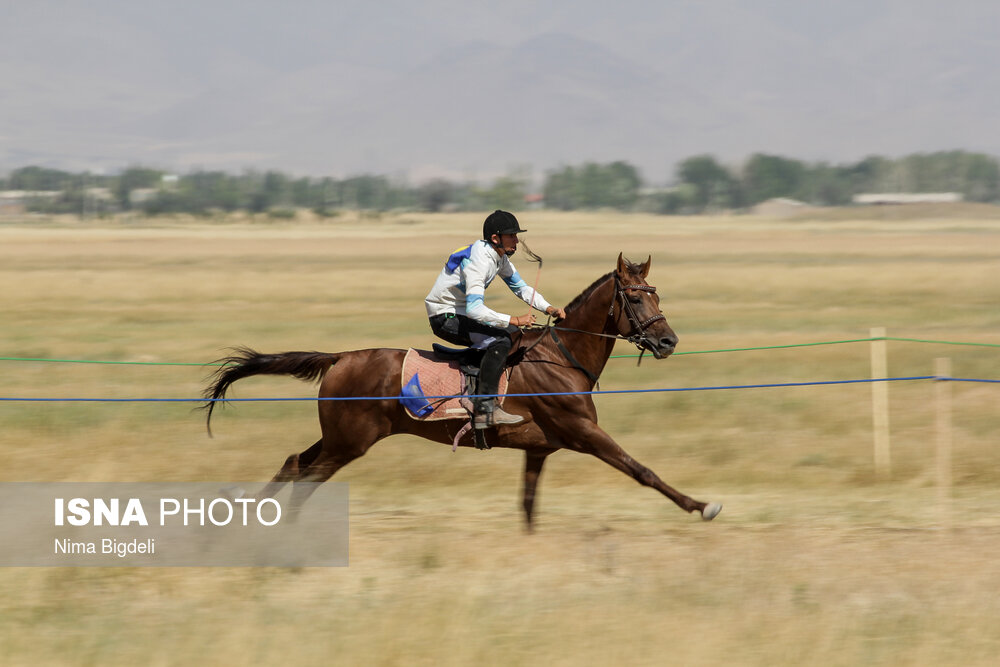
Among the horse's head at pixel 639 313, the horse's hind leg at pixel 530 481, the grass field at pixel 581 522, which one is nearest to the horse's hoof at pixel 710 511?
the grass field at pixel 581 522

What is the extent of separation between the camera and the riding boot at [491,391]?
8.90 metres

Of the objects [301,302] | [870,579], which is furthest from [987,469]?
[301,302]

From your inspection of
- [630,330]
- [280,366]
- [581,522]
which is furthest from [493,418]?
[280,366]

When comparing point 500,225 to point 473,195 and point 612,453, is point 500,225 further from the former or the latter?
point 473,195

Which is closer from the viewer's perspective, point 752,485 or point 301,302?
point 752,485

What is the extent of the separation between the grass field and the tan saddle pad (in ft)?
3.27

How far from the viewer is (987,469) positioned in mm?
12141

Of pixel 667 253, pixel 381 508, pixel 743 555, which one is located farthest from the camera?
pixel 667 253

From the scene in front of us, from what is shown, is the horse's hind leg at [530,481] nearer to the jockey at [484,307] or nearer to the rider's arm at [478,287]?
the jockey at [484,307]

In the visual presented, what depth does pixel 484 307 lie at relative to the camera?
859 cm

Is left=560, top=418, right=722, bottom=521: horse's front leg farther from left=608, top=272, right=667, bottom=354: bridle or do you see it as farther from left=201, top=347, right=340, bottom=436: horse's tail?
left=201, top=347, right=340, bottom=436: horse's tail

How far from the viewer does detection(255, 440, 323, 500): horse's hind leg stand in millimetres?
9227

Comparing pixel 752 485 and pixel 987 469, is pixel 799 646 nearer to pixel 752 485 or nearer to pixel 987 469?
pixel 752 485

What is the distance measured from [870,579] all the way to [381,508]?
4.38 meters
